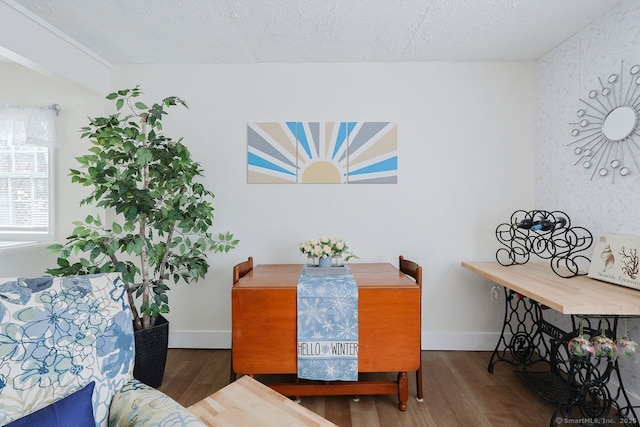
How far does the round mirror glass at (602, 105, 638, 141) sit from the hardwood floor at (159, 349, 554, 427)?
172cm

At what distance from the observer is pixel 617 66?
78.1 inches

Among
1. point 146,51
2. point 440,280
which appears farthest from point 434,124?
point 146,51

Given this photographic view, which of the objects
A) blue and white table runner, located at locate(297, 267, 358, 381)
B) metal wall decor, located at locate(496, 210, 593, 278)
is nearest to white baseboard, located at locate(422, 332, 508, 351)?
metal wall decor, located at locate(496, 210, 593, 278)

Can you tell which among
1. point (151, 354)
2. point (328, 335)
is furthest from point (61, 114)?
point (328, 335)

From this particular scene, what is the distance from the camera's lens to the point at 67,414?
0.98m

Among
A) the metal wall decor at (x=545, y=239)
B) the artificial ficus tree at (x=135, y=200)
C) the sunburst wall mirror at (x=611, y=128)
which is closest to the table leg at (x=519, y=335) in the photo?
the metal wall decor at (x=545, y=239)

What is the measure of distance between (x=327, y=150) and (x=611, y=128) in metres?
1.90

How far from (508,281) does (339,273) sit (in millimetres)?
1061

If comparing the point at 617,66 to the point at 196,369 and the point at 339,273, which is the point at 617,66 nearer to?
the point at 339,273

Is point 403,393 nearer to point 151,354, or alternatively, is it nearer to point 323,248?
point 323,248

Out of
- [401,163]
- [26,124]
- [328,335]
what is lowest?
[328,335]

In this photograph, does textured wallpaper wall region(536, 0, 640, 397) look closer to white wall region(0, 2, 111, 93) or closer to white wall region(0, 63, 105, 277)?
white wall region(0, 2, 111, 93)

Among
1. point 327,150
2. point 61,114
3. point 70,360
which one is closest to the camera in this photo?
point 70,360

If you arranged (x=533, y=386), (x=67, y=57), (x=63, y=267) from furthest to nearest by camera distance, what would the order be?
(x=67, y=57)
(x=533, y=386)
(x=63, y=267)
